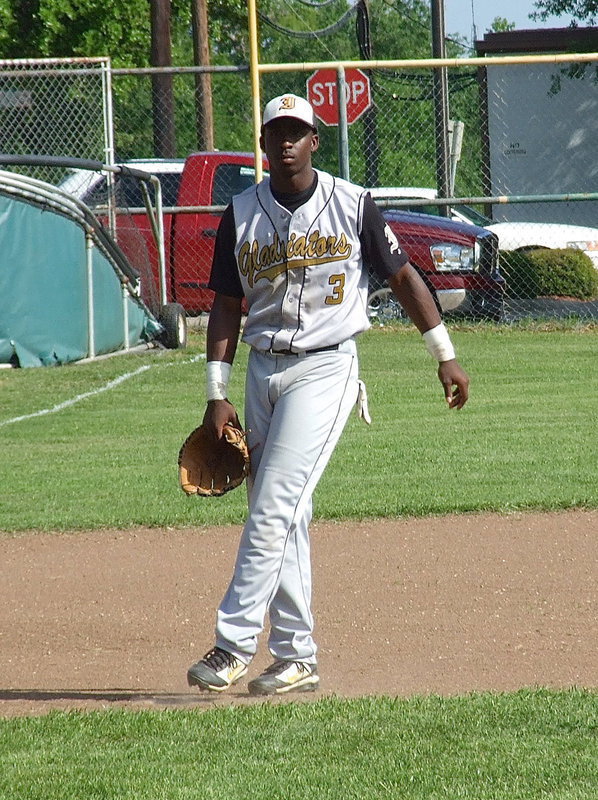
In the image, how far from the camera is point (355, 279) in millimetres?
4270

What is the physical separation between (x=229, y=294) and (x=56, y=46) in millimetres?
22559

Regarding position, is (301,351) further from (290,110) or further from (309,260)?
(290,110)

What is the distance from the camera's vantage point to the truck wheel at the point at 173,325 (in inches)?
521

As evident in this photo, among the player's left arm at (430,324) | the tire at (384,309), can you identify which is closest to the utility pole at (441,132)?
the tire at (384,309)

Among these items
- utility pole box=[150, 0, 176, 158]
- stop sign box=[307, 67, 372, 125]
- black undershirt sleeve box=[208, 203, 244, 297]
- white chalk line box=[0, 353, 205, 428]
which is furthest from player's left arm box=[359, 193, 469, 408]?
utility pole box=[150, 0, 176, 158]

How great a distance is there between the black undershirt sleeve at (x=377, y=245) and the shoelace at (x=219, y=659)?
1327mm

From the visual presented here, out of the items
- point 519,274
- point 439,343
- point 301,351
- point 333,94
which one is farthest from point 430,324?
point 519,274

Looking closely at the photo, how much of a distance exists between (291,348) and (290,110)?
0.76 metres

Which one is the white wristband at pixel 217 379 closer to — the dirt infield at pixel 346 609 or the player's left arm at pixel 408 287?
the player's left arm at pixel 408 287

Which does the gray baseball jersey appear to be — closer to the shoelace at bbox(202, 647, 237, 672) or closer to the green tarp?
the shoelace at bbox(202, 647, 237, 672)

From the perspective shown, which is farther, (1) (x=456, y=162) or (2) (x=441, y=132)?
(1) (x=456, y=162)

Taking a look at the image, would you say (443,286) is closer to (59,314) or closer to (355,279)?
(59,314)

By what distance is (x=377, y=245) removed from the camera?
4254 mm

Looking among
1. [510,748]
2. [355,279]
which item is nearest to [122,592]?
[355,279]
